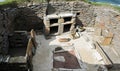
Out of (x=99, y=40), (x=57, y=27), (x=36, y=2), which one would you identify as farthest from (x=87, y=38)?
(x=36, y=2)

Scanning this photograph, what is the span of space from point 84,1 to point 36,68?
8.64m

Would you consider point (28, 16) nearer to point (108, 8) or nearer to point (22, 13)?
point (22, 13)

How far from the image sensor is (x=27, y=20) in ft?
54.2

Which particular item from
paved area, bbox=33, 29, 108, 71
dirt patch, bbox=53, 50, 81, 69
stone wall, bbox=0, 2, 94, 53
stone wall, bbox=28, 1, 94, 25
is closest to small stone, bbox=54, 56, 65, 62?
dirt patch, bbox=53, 50, 81, 69

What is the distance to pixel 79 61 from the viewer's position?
1342 centimetres

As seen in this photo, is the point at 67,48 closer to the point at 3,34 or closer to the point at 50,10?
the point at 50,10

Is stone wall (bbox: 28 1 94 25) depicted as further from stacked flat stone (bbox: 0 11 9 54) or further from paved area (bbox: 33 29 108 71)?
stacked flat stone (bbox: 0 11 9 54)

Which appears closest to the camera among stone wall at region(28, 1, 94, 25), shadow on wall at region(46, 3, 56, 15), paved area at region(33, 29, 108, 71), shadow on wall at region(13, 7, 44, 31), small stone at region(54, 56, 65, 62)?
paved area at region(33, 29, 108, 71)

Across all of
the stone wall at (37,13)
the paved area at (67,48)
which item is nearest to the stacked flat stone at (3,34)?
the stone wall at (37,13)

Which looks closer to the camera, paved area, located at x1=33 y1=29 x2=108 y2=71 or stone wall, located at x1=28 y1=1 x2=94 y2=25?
paved area, located at x1=33 y1=29 x2=108 y2=71

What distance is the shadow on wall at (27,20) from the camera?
16039mm

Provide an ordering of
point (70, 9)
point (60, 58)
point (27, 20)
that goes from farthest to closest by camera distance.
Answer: point (70, 9)
point (27, 20)
point (60, 58)

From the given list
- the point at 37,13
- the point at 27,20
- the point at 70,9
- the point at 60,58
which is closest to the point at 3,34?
the point at 27,20

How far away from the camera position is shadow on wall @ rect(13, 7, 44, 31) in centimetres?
1604
